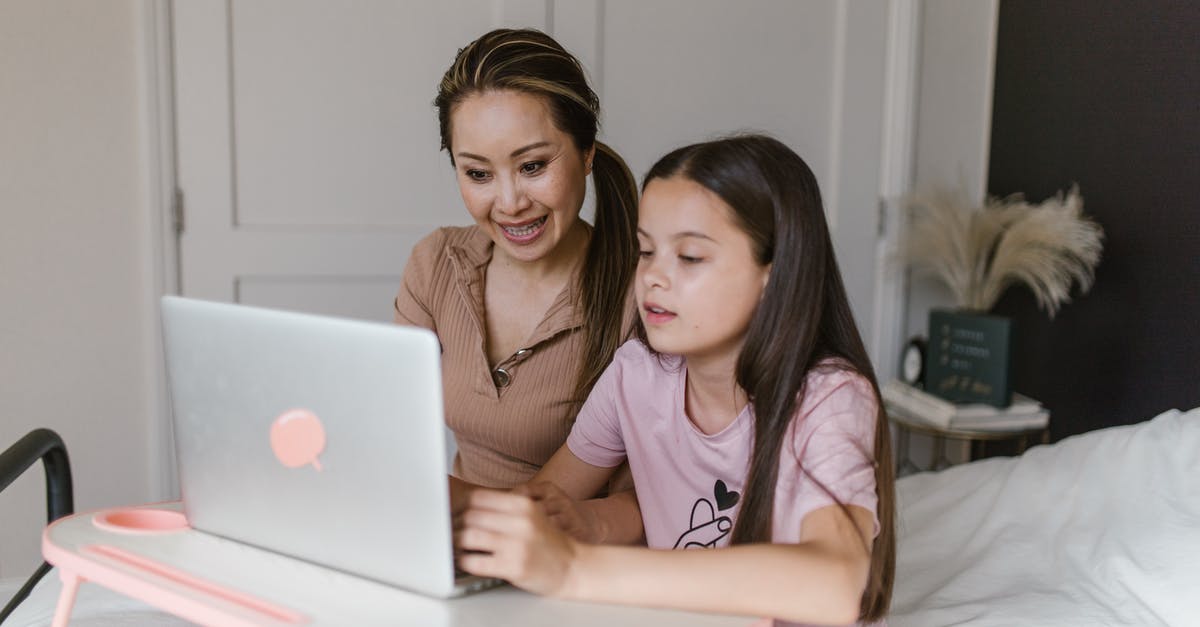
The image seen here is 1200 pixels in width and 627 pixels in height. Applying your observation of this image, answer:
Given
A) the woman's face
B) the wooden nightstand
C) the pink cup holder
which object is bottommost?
the wooden nightstand

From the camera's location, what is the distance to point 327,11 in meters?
2.44

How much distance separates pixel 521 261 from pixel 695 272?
520mm

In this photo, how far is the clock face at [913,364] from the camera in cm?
267

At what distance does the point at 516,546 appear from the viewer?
0.86 metres

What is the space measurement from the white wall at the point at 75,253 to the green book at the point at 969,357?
1.85 metres

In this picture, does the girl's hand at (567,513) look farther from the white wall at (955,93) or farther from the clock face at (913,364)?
the white wall at (955,93)

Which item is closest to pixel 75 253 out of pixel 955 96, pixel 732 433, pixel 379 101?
pixel 379 101

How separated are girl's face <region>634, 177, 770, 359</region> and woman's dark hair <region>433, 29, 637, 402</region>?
0.35 metres

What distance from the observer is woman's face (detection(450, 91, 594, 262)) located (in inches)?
55.0

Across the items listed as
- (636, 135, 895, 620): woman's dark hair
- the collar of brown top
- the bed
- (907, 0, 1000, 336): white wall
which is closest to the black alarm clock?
(907, 0, 1000, 336): white wall

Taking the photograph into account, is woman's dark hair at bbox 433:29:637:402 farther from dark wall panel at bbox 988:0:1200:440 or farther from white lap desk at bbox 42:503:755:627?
dark wall panel at bbox 988:0:1200:440

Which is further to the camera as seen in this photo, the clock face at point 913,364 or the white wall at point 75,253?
the clock face at point 913,364

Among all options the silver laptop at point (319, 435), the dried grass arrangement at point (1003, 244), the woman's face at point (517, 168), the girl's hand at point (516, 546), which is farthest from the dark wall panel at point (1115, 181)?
the silver laptop at point (319, 435)

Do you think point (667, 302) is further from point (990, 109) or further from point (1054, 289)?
point (990, 109)
